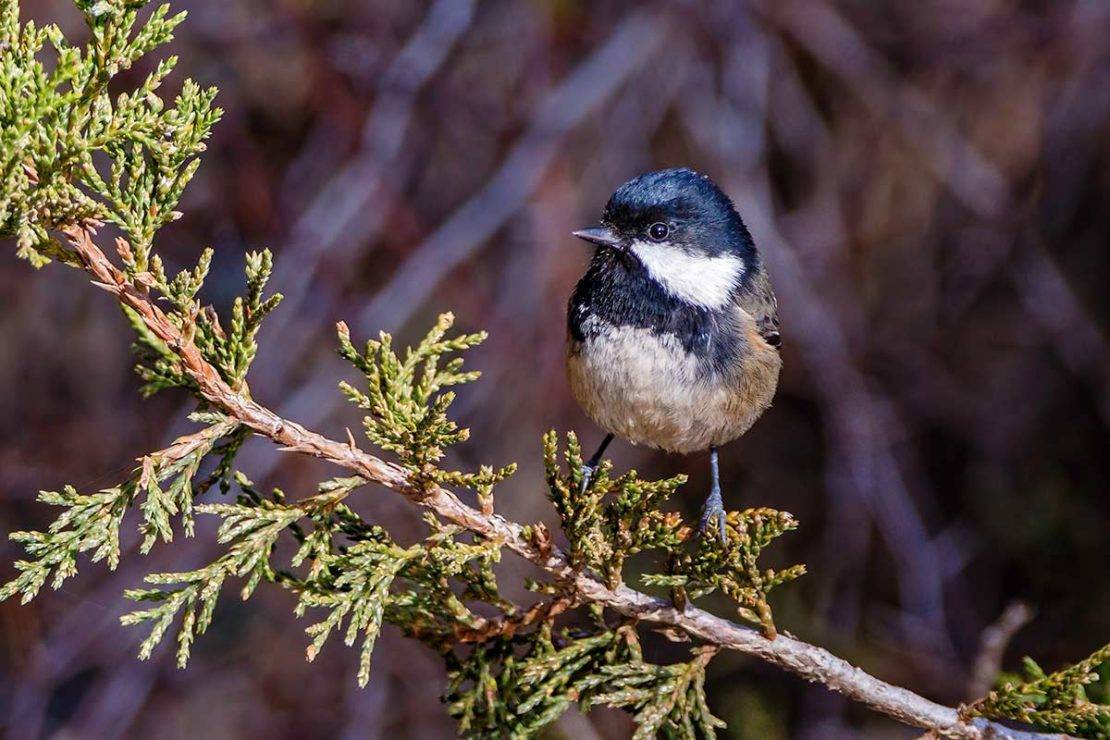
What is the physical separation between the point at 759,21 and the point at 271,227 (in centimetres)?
243

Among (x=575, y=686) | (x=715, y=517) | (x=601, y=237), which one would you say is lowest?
(x=575, y=686)

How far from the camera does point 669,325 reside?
114 inches

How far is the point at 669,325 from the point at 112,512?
1.51m

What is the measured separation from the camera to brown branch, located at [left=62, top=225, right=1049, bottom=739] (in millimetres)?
1893

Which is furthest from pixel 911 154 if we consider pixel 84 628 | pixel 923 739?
pixel 84 628

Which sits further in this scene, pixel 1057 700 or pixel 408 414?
pixel 1057 700

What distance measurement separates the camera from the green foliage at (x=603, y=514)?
81.2 inches

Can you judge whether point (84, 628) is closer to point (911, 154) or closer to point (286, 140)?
point (286, 140)

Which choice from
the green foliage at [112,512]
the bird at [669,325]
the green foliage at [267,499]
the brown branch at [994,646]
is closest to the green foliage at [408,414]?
the green foliage at [267,499]

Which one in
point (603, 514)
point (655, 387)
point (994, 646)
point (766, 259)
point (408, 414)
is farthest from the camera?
point (766, 259)

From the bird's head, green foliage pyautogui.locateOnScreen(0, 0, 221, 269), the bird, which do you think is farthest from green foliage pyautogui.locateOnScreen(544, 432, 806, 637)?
the bird's head

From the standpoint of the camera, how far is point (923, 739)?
218 cm

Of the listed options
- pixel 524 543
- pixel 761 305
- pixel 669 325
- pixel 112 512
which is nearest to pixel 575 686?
pixel 524 543

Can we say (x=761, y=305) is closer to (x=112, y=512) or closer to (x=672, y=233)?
(x=672, y=233)
